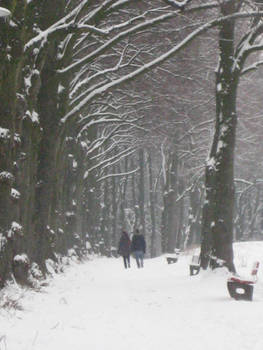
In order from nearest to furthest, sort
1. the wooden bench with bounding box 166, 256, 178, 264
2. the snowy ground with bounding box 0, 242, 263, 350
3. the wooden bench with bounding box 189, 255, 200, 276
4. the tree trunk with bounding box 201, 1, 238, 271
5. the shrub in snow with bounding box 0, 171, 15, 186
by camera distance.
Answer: the snowy ground with bounding box 0, 242, 263, 350, the shrub in snow with bounding box 0, 171, 15, 186, the tree trunk with bounding box 201, 1, 238, 271, the wooden bench with bounding box 189, 255, 200, 276, the wooden bench with bounding box 166, 256, 178, 264

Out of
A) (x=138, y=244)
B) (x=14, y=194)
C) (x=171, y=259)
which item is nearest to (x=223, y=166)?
(x=14, y=194)

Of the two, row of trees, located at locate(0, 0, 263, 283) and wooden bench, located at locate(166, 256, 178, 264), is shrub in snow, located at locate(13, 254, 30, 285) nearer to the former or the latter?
row of trees, located at locate(0, 0, 263, 283)

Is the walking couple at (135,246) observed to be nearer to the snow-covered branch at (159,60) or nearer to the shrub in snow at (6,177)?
the snow-covered branch at (159,60)

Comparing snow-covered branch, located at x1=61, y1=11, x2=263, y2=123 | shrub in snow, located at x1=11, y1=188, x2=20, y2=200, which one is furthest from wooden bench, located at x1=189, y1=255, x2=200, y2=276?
shrub in snow, located at x1=11, y1=188, x2=20, y2=200

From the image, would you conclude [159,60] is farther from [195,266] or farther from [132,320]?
[195,266]

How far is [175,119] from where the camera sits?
88.7ft

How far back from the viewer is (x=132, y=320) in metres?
9.25

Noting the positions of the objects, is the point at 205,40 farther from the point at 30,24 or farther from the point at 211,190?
the point at 30,24

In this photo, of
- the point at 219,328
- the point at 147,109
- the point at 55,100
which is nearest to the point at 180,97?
the point at 147,109

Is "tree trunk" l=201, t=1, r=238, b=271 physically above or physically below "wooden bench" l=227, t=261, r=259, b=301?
above

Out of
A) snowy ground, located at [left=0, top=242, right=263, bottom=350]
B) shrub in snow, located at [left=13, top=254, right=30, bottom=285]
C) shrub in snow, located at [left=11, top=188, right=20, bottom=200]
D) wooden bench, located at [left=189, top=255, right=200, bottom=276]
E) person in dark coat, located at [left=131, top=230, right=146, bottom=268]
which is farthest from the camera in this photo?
person in dark coat, located at [left=131, top=230, right=146, bottom=268]

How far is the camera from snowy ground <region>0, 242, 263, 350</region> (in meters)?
7.27

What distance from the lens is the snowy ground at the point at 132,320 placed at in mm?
7270

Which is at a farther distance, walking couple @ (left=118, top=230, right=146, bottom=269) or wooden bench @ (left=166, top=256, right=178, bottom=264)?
wooden bench @ (left=166, top=256, right=178, bottom=264)
